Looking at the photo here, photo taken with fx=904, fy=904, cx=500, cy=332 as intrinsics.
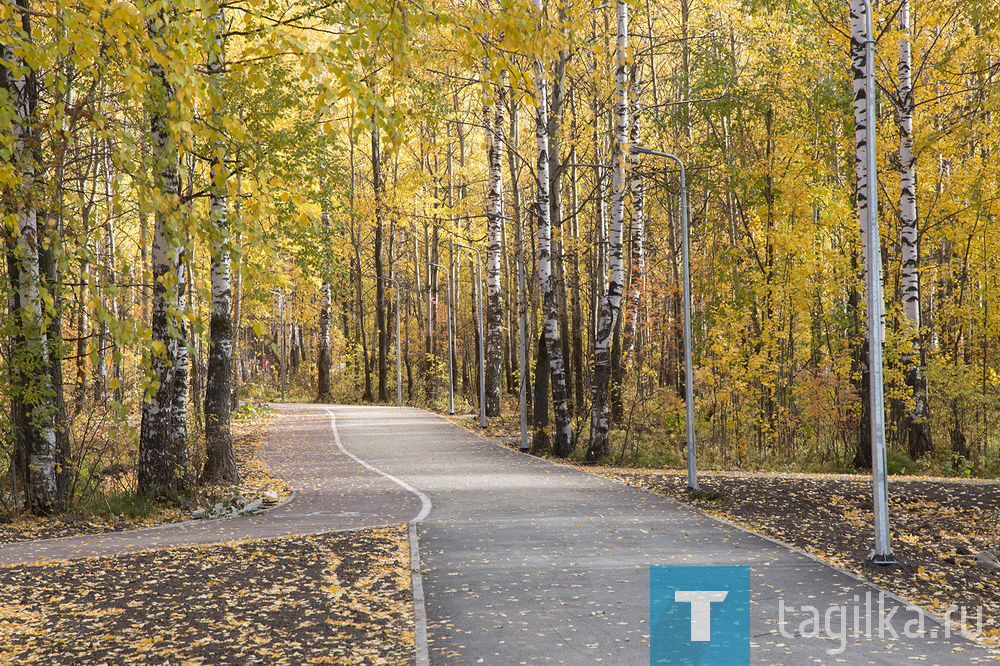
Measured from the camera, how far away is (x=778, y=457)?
22.8m

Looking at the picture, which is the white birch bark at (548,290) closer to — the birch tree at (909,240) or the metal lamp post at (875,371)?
the birch tree at (909,240)

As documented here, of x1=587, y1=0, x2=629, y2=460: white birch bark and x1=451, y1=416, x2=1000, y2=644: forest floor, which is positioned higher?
x1=587, y1=0, x2=629, y2=460: white birch bark

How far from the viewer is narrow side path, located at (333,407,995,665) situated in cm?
718

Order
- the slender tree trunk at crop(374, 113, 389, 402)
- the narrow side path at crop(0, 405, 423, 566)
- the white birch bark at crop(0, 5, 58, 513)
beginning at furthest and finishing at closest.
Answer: the slender tree trunk at crop(374, 113, 389, 402)
the white birch bark at crop(0, 5, 58, 513)
the narrow side path at crop(0, 405, 423, 566)

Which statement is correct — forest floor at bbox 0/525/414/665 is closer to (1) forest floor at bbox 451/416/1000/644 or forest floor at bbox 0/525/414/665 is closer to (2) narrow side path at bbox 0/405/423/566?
(2) narrow side path at bbox 0/405/423/566

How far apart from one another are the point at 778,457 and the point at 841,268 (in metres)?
4.94

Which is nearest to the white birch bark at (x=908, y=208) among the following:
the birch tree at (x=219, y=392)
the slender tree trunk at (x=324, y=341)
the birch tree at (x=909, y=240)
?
the birch tree at (x=909, y=240)

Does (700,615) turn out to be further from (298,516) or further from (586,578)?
(298,516)

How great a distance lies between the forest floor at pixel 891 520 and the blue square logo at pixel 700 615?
168 cm

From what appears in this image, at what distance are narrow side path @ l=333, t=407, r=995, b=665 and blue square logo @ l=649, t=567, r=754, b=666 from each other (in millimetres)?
122

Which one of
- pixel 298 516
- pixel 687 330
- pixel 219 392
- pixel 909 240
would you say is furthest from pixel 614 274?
pixel 298 516

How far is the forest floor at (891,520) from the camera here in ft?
31.1

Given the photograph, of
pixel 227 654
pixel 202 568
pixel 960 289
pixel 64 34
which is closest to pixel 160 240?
pixel 202 568

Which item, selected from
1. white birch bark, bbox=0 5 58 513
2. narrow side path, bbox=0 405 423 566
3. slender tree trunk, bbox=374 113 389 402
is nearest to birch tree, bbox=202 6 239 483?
narrow side path, bbox=0 405 423 566
